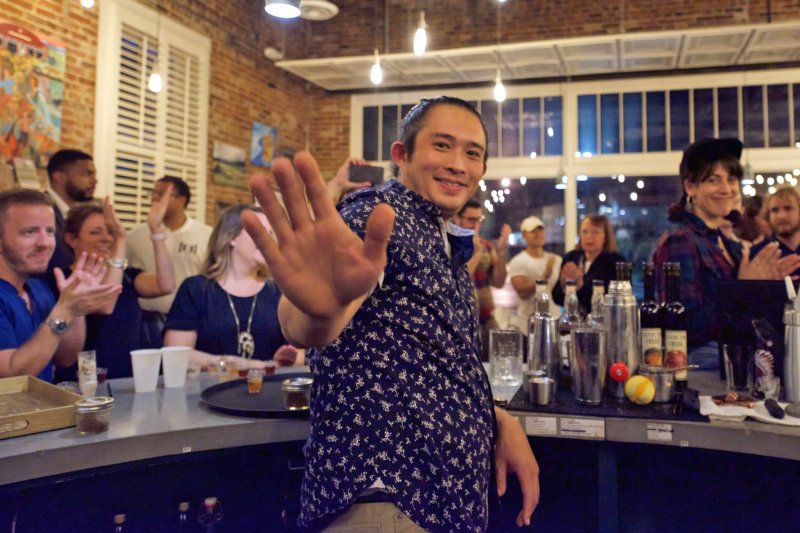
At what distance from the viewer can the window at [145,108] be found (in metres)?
4.68

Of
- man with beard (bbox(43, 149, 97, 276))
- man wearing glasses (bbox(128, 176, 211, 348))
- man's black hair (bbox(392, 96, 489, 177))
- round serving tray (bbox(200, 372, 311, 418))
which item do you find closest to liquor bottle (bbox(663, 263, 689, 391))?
man's black hair (bbox(392, 96, 489, 177))

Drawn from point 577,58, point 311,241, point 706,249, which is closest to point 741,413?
point 706,249

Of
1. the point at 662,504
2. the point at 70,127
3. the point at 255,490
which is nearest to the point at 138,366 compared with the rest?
the point at 255,490

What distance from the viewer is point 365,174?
2.55 meters

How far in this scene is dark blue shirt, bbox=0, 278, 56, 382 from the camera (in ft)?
5.96

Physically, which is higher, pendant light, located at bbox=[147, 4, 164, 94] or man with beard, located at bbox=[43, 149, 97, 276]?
pendant light, located at bbox=[147, 4, 164, 94]

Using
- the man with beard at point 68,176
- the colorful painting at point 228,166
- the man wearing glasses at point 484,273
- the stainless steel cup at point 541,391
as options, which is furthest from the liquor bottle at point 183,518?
the colorful painting at point 228,166

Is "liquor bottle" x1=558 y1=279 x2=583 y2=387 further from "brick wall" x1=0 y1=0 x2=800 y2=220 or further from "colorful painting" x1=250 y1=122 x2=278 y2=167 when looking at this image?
"colorful painting" x1=250 y1=122 x2=278 y2=167

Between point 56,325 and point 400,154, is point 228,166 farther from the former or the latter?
point 400,154

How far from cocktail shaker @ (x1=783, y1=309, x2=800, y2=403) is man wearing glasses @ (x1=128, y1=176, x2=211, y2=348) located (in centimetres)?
345

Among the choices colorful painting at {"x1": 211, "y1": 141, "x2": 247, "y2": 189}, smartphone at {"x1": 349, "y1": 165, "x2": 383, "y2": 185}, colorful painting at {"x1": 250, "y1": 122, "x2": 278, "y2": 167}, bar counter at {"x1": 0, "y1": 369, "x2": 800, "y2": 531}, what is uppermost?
colorful painting at {"x1": 250, "y1": 122, "x2": 278, "y2": 167}

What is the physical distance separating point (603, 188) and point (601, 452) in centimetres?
540

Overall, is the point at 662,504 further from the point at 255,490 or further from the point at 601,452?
the point at 255,490

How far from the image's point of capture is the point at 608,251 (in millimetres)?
4359
